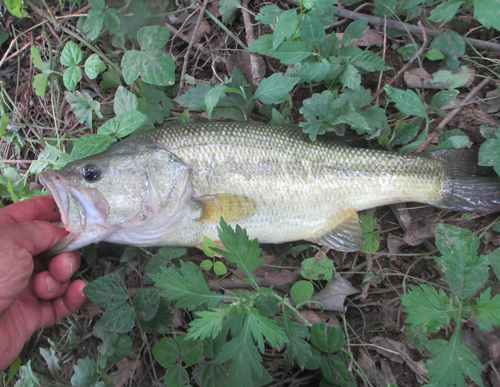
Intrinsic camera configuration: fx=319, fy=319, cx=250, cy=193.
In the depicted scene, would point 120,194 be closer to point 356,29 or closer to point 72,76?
point 72,76

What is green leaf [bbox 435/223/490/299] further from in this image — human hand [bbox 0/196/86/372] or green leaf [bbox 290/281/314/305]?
human hand [bbox 0/196/86/372]

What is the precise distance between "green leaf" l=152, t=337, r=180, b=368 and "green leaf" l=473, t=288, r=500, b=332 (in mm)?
2115

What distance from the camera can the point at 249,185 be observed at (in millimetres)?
2660

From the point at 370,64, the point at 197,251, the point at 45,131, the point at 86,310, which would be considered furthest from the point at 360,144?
the point at 45,131

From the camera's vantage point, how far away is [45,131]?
3.46 meters

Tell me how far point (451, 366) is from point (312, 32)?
2.58 meters

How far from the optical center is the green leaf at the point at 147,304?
249 cm

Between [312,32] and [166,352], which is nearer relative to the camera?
[166,352]

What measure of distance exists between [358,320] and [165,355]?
5.35 ft

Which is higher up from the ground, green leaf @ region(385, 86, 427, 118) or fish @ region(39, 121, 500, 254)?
green leaf @ region(385, 86, 427, 118)

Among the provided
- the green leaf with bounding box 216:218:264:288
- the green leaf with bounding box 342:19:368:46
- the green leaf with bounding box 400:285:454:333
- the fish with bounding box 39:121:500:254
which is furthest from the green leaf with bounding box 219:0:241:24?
the green leaf with bounding box 400:285:454:333

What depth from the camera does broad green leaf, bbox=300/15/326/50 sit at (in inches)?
102

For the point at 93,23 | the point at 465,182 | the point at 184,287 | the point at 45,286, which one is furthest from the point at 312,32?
the point at 45,286

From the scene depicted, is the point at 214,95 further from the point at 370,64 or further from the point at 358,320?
→ the point at 358,320
